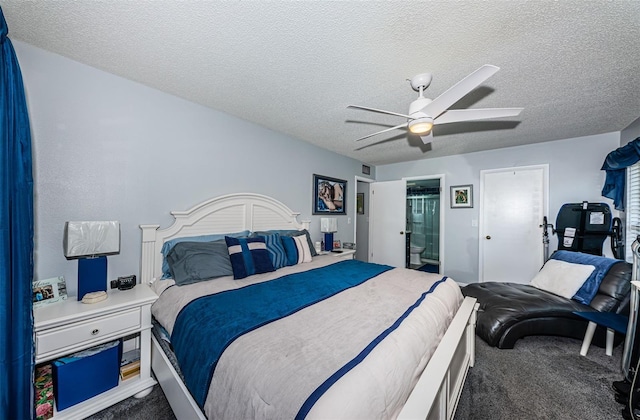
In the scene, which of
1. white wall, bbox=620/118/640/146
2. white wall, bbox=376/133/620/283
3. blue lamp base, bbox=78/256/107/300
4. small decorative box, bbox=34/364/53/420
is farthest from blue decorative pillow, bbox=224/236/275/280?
white wall, bbox=620/118/640/146

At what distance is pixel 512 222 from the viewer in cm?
384

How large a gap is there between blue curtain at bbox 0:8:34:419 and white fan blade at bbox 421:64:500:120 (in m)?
2.55

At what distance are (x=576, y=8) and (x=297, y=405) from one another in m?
2.31

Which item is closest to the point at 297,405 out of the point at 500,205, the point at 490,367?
the point at 490,367

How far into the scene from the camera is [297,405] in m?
0.79

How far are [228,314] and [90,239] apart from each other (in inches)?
46.6

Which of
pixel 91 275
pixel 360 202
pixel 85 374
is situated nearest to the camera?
pixel 85 374

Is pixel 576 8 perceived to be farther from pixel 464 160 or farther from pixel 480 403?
pixel 464 160

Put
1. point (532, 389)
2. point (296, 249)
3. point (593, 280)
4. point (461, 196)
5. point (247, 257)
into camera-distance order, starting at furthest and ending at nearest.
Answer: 1. point (461, 196)
2. point (296, 249)
3. point (593, 280)
4. point (247, 257)
5. point (532, 389)

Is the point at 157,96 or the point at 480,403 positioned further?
the point at 157,96

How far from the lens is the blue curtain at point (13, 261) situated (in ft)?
4.02

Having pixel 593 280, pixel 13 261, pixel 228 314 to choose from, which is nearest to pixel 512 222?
pixel 593 280

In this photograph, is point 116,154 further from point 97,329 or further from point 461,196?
point 461,196

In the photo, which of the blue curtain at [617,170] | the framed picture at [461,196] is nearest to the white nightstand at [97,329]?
the framed picture at [461,196]
